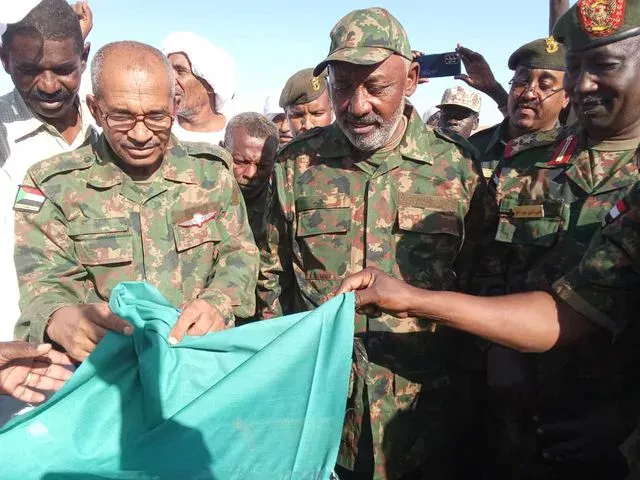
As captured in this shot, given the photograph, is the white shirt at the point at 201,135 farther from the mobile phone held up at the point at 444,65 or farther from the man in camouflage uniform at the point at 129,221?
the mobile phone held up at the point at 444,65

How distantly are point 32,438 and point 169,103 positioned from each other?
163 cm

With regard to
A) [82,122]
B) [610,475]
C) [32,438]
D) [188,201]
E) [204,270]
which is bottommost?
[610,475]

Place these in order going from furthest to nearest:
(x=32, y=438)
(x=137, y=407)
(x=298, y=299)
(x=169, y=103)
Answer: (x=298, y=299)
(x=169, y=103)
(x=137, y=407)
(x=32, y=438)

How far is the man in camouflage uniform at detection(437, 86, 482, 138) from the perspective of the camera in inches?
313

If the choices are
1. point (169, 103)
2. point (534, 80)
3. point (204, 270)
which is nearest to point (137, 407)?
point (204, 270)

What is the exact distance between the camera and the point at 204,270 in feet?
10.7

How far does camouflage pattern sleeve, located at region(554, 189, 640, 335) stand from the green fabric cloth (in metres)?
1.02

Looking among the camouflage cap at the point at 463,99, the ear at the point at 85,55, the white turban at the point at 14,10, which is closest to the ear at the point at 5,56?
the white turban at the point at 14,10

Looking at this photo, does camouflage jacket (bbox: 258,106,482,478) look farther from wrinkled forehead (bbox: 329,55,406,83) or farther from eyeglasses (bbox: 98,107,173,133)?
eyeglasses (bbox: 98,107,173,133)

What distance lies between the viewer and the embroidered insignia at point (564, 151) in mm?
3395

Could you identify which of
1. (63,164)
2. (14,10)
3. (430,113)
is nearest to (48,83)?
(14,10)

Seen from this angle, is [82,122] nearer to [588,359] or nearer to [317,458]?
[317,458]

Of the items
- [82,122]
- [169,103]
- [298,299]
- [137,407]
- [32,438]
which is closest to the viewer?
[32,438]

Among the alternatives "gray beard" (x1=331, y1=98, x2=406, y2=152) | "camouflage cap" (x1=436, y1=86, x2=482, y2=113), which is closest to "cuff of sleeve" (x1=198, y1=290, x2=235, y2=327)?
A: "gray beard" (x1=331, y1=98, x2=406, y2=152)
